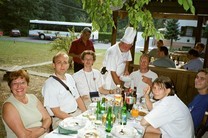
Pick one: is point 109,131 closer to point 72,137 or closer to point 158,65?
point 72,137

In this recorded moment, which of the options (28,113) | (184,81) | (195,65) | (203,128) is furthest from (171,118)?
(195,65)

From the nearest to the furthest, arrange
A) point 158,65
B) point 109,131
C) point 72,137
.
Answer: point 72,137 → point 109,131 → point 158,65

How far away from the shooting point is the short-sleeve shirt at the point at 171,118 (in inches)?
98.0

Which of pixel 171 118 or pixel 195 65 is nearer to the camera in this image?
pixel 171 118

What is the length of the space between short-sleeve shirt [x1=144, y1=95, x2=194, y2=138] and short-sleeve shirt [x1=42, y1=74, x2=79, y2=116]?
1.25 metres

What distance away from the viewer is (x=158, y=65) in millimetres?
6336

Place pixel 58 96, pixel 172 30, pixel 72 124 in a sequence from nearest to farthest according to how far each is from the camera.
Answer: pixel 72 124 → pixel 58 96 → pixel 172 30

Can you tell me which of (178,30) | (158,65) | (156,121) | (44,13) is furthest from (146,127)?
(44,13)

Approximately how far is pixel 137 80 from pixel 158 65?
205 cm

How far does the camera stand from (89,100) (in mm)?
4051

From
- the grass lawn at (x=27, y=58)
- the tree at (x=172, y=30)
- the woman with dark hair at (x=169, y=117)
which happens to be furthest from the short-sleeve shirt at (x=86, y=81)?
the tree at (x=172, y=30)

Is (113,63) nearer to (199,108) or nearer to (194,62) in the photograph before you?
(199,108)

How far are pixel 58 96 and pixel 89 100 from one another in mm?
959

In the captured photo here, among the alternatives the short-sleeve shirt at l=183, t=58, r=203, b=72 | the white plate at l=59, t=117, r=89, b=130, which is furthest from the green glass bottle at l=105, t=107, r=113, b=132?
the short-sleeve shirt at l=183, t=58, r=203, b=72
